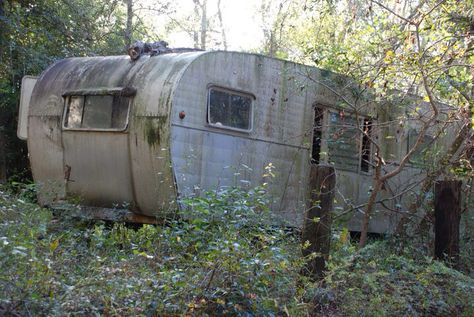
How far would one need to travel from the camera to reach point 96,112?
8.54m

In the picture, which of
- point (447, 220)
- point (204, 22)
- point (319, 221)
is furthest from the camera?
point (204, 22)

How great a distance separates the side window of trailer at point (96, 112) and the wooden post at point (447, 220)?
395cm

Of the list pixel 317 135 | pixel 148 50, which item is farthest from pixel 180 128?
pixel 317 135

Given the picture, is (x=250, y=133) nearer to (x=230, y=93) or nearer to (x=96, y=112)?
(x=230, y=93)

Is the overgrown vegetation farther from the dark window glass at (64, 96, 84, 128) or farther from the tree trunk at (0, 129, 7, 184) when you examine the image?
the tree trunk at (0, 129, 7, 184)

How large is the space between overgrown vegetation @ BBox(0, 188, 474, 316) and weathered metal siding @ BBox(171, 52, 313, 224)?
3.77ft

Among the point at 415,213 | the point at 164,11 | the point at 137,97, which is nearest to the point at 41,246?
the point at 137,97

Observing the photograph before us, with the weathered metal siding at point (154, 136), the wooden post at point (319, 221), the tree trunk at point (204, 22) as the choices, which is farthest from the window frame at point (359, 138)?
the tree trunk at point (204, 22)

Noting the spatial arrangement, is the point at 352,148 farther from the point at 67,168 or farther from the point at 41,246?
the point at 41,246

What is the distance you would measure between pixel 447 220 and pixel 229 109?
3061mm

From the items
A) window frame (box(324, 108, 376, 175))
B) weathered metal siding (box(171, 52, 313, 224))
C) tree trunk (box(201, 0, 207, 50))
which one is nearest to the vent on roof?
weathered metal siding (box(171, 52, 313, 224))

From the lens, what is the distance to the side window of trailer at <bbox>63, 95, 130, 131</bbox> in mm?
8234

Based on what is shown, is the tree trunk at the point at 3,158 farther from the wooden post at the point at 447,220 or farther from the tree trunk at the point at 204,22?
the tree trunk at the point at 204,22

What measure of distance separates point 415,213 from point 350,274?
3452 mm
